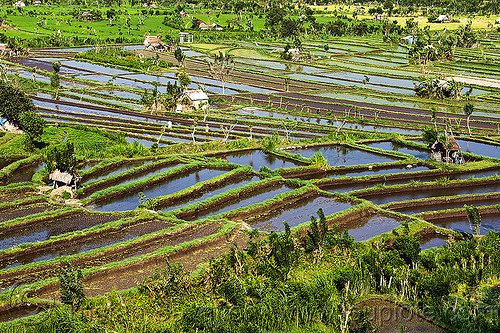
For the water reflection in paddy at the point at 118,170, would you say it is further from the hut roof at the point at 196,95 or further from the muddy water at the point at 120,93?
the muddy water at the point at 120,93

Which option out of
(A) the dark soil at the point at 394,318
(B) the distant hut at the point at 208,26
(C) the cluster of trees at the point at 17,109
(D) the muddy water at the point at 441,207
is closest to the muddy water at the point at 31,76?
(C) the cluster of trees at the point at 17,109

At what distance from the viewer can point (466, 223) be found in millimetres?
22328

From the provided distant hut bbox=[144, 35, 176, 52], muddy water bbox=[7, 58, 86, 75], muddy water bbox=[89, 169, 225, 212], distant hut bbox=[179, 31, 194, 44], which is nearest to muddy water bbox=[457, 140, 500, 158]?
muddy water bbox=[89, 169, 225, 212]

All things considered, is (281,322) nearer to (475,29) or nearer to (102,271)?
(102,271)

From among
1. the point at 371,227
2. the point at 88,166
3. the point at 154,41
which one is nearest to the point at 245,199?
the point at 371,227

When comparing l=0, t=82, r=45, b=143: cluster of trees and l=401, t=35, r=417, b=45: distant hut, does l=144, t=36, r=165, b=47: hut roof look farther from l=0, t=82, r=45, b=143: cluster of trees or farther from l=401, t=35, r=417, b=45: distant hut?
l=0, t=82, r=45, b=143: cluster of trees

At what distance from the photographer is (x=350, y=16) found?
389 ft

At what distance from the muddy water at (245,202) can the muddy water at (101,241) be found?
2157 mm

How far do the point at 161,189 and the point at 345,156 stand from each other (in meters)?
11.8

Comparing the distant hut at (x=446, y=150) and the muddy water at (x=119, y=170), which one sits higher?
the distant hut at (x=446, y=150)

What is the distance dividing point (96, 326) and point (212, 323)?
298 cm

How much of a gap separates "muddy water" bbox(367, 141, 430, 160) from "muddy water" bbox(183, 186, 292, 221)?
978 centimetres

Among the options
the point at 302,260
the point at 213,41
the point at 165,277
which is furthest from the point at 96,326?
the point at 213,41

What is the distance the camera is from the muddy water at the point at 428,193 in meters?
25.0
